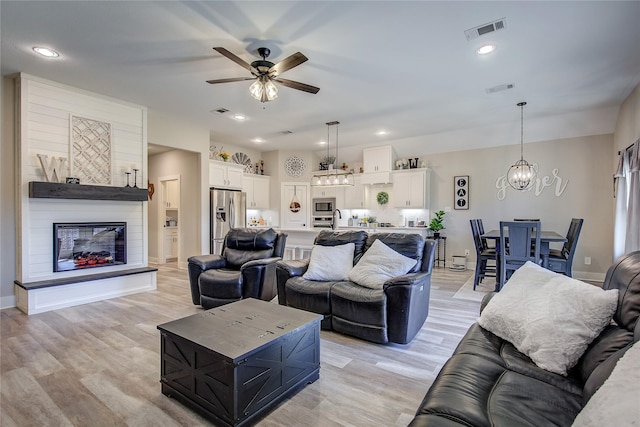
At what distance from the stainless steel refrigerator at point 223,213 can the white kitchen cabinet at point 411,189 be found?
365 cm

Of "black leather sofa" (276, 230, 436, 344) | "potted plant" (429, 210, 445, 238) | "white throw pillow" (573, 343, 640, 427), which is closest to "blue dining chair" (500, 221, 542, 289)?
"black leather sofa" (276, 230, 436, 344)

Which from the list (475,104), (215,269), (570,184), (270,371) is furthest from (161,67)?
(570,184)

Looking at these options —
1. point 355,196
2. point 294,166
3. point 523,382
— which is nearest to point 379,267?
point 523,382

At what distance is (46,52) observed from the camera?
3.29 meters

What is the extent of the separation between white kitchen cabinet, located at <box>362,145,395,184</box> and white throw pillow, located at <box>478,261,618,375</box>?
18.7 feet

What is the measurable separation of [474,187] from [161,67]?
613 cm

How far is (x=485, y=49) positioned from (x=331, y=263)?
8.96ft

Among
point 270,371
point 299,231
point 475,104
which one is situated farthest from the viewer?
point 299,231

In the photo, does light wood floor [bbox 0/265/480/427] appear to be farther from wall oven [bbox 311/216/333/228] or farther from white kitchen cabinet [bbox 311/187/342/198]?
white kitchen cabinet [bbox 311/187/342/198]

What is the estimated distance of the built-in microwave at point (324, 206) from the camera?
27.1ft

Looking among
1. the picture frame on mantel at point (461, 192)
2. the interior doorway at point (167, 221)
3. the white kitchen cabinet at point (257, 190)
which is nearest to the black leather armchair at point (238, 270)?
the white kitchen cabinet at point (257, 190)

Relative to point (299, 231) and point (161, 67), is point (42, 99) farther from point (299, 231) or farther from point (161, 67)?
point (299, 231)

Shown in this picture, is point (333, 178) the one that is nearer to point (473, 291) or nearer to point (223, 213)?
point (223, 213)

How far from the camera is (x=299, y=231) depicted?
18.4ft
